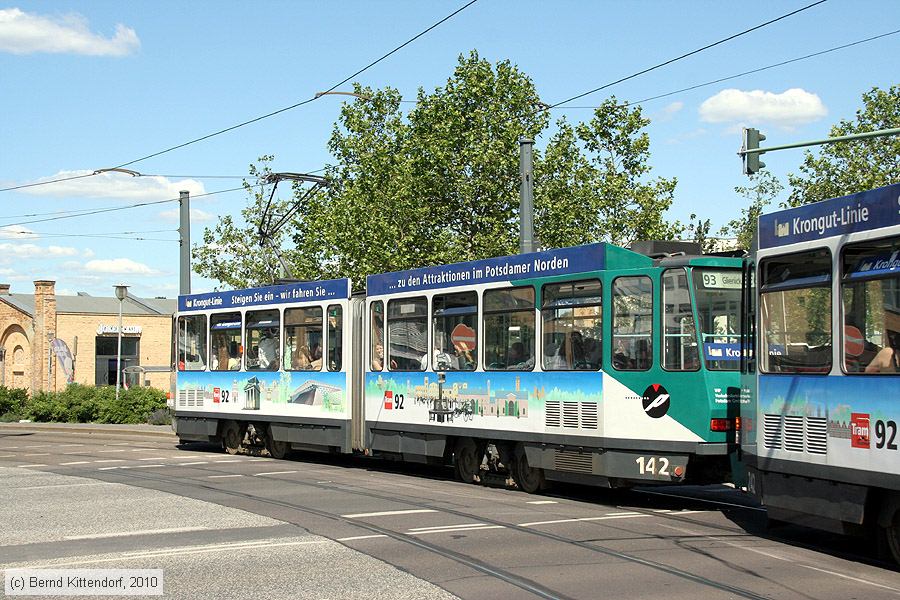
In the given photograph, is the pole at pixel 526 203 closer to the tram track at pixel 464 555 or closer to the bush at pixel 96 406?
the tram track at pixel 464 555

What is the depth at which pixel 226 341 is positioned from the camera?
2481 centimetres

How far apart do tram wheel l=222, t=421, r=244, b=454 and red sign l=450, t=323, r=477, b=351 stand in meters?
8.35

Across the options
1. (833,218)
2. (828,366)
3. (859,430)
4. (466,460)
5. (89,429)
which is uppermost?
(833,218)

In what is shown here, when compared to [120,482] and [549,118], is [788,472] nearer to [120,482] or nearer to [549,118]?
[120,482]

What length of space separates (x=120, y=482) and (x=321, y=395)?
4.45 m

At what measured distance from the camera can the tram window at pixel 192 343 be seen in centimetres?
2569

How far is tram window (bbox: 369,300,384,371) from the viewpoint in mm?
19844

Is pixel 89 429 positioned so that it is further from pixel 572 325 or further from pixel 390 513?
pixel 390 513

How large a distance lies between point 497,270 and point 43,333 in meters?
53.0

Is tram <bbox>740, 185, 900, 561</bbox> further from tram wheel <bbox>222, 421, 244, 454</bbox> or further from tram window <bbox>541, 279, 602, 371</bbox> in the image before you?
tram wheel <bbox>222, 421, 244, 454</bbox>

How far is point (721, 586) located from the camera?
913 cm

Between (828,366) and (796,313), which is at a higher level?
(796,313)

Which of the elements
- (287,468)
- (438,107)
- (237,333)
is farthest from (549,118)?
(287,468)

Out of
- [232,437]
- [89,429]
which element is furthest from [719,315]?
[89,429]
